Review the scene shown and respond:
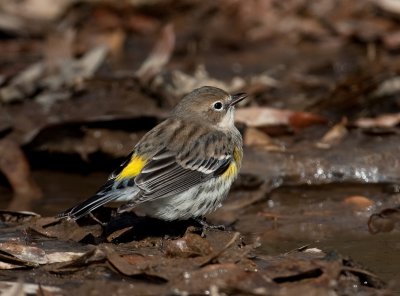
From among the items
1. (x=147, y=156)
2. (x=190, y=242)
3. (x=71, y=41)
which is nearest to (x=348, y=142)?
(x=147, y=156)

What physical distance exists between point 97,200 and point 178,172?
0.80m

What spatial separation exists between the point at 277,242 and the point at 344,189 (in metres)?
1.47

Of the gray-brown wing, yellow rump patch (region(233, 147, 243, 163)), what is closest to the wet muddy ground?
the gray-brown wing

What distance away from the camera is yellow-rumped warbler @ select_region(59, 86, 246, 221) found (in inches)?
269

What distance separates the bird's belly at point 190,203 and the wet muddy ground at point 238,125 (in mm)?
140

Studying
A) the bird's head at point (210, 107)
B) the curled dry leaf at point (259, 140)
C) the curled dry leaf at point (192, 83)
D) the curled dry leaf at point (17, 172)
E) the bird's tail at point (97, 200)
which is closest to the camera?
the bird's tail at point (97, 200)

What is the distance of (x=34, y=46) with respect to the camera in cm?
1223

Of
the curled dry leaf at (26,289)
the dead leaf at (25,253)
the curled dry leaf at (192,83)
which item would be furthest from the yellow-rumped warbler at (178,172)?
the curled dry leaf at (192,83)

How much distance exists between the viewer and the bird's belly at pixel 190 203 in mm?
6992

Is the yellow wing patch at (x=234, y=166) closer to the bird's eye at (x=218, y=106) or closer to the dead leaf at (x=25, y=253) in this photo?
the bird's eye at (x=218, y=106)

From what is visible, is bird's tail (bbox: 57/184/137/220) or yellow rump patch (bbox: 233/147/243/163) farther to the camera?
yellow rump patch (bbox: 233/147/243/163)

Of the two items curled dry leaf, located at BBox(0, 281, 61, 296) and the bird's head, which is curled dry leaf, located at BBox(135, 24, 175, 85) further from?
curled dry leaf, located at BBox(0, 281, 61, 296)

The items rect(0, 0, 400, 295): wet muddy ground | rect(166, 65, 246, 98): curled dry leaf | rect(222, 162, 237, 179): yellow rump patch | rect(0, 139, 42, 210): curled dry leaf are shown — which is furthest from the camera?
rect(166, 65, 246, 98): curled dry leaf

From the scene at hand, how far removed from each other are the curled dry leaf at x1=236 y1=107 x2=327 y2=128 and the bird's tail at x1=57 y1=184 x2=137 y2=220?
287 centimetres
